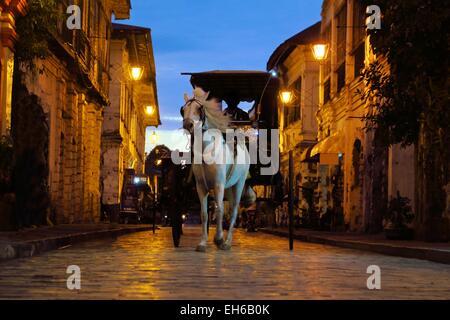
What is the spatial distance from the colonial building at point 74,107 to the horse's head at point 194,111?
8.99 metres

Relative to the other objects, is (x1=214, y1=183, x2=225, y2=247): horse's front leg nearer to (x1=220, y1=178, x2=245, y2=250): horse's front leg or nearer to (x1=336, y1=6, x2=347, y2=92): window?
(x1=220, y1=178, x2=245, y2=250): horse's front leg

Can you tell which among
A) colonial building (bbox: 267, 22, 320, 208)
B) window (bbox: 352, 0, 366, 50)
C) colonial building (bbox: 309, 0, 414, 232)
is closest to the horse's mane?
colonial building (bbox: 309, 0, 414, 232)

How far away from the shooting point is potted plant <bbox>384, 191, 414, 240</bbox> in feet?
68.1

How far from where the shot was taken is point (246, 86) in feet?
58.2

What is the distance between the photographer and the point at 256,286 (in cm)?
820

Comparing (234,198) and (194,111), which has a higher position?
(194,111)

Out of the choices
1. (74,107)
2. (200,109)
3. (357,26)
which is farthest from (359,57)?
(200,109)

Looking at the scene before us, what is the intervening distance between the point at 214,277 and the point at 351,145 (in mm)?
24137

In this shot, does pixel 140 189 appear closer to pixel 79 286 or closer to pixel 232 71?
pixel 232 71

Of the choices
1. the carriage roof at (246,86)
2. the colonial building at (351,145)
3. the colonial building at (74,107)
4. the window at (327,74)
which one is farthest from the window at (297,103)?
the carriage roof at (246,86)

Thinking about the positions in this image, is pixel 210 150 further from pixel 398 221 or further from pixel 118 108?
pixel 118 108

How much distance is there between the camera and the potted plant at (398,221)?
68.1 ft

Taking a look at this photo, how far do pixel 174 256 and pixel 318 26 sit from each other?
127 feet

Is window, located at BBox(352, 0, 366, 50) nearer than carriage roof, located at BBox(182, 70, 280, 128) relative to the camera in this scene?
No
